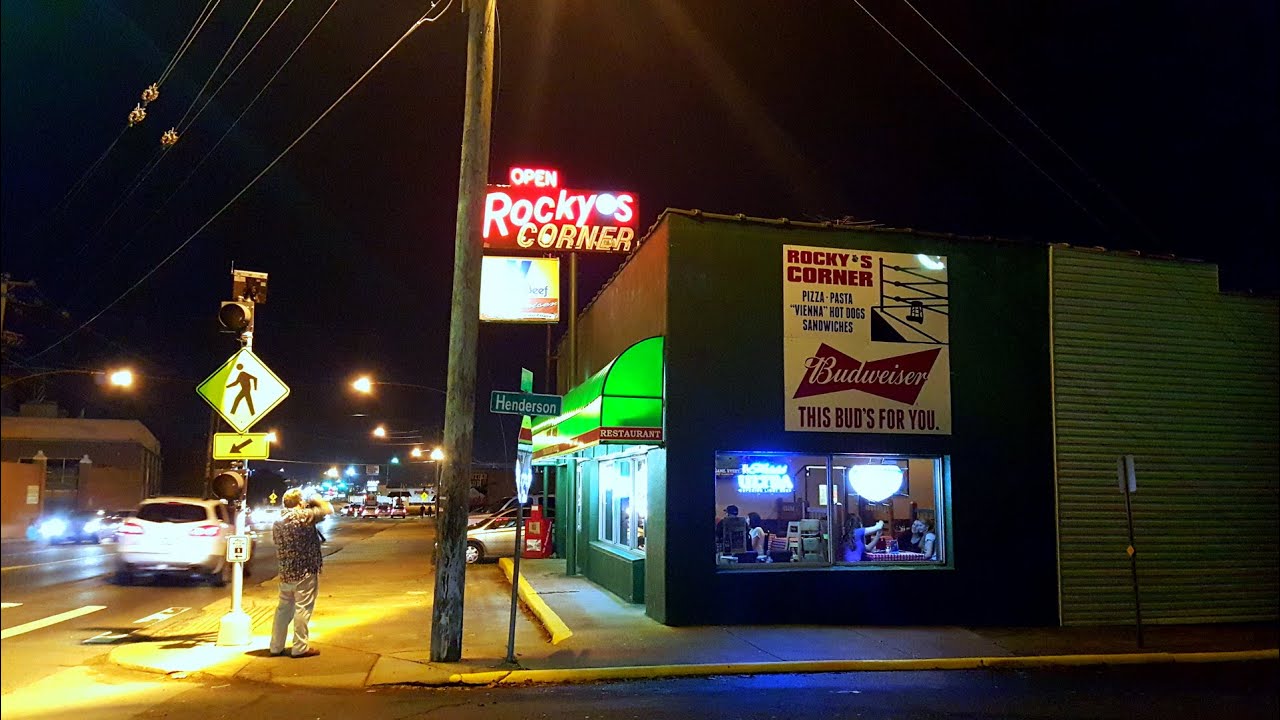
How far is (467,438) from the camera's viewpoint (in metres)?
10.3

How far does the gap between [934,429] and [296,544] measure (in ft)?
28.8

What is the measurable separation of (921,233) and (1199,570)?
6500 mm

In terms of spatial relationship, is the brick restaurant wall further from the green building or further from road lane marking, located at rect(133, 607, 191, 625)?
road lane marking, located at rect(133, 607, 191, 625)

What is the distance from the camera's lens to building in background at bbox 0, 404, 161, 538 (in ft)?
8.73

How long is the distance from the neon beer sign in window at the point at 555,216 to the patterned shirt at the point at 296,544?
9.61 meters

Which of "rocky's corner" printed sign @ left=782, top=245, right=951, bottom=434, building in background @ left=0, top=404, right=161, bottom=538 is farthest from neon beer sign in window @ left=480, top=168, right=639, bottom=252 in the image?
→ building in background @ left=0, top=404, right=161, bottom=538

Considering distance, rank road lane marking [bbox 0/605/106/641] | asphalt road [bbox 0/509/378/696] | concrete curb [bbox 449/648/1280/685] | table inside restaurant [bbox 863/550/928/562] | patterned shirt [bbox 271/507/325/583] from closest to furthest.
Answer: concrete curb [bbox 449/648/1280/685] → asphalt road [bbox 0/509/378/696] → patterned shirt [bbox 271/507/325/583] → road lane marking [bbox 0/605/106/641] → table inside restaurant [bbox 863/550/928/562]

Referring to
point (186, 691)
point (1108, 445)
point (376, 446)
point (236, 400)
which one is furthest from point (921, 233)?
point (376, 446)

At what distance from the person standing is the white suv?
7.60 feet

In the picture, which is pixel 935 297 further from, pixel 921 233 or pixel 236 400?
pixel 236 400

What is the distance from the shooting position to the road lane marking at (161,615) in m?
12.9

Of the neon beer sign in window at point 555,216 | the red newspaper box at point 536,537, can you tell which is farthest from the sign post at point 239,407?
the red newspaper box at point 536,537

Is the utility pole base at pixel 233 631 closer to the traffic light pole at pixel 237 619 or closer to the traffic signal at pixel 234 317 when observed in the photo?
the traffic light pole at pixel 237 619

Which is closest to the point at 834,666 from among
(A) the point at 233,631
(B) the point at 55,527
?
(A) the point at 233,631
